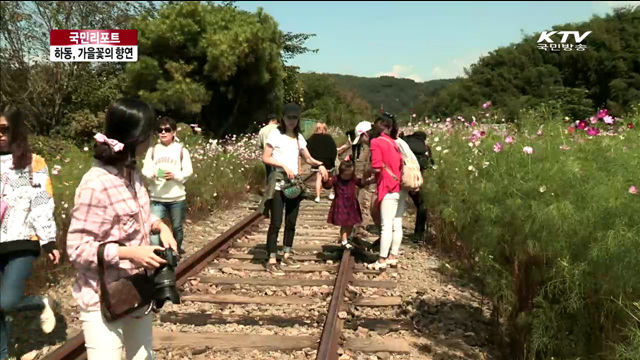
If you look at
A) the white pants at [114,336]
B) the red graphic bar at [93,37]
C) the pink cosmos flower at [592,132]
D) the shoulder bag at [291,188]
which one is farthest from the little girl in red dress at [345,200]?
the red graphic bar at [93,37]

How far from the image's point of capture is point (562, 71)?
6300cm

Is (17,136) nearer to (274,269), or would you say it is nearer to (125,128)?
(125,128)

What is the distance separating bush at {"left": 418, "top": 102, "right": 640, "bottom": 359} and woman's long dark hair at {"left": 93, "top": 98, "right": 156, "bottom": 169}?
106 inches

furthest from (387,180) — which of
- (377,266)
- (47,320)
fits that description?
(47,320)

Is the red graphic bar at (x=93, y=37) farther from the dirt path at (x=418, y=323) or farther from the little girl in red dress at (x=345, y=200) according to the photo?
the dirt path at (x=418, y=323)

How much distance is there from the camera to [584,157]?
4.85 meters

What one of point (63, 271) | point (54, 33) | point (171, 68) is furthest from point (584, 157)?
point (54, 33)

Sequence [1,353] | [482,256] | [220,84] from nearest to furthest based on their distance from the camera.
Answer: [1,353]
[482,256]
[220,84]

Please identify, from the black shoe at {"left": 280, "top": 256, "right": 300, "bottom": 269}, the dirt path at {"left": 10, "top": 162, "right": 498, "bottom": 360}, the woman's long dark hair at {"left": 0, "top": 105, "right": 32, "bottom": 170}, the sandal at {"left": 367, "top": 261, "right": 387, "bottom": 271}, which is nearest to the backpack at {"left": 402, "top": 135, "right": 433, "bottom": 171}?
the dirt path at {"left": 10, "top": 162, "right": 498, "bottom": 360}

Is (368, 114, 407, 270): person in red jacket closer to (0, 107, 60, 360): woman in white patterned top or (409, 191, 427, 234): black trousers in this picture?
(409, 191, 427, 234): black trousers

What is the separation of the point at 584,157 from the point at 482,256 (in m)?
1.22

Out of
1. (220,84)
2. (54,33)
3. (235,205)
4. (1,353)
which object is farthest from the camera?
(220,84)

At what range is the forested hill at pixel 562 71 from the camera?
176 ft

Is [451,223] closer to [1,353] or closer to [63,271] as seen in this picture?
[63,271]
